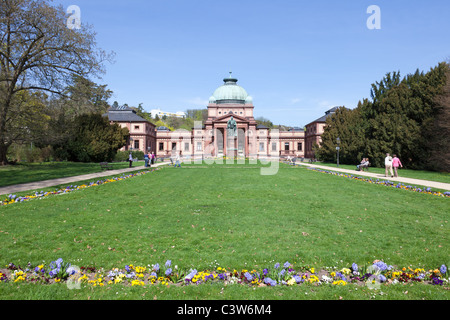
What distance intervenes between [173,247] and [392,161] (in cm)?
1969

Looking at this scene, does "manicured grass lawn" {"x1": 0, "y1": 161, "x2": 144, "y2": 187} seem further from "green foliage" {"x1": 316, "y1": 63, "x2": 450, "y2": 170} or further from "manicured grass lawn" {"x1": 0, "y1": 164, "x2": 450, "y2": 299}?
"green foliage" {"x1": 316, "y1": 63, "x2": 450, "y2": 170}

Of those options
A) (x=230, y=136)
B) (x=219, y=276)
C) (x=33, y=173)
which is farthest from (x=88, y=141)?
(x=230, y=136)

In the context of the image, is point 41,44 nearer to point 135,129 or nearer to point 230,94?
point 135,129

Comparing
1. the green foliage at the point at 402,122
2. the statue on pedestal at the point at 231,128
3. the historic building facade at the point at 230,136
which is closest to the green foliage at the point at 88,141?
the historic building facade at the point at 230,136

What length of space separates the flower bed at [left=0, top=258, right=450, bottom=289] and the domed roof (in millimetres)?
78448

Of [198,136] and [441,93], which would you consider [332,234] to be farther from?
[198,136]

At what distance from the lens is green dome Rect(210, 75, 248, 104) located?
81500mm

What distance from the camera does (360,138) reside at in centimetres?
3812

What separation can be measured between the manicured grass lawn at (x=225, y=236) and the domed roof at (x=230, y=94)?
238 ft

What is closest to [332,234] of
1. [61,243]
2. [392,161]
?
[61,243]

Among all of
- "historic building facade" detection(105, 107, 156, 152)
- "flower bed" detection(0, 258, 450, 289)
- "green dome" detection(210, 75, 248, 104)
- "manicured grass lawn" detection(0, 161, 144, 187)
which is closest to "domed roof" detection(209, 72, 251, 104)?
"green dome" detection(210, 75, 248, 104)

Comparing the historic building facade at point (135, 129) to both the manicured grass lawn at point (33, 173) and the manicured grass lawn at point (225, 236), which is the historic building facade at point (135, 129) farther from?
the manicured grass lawn at point (225, 236)

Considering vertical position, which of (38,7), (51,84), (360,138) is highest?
(38,7)
